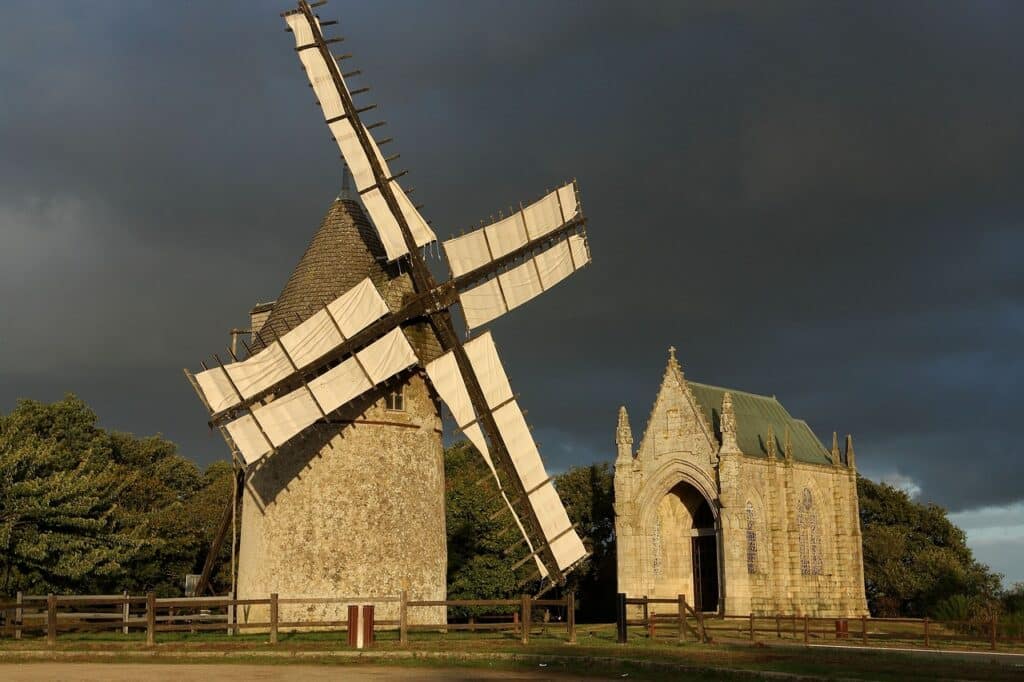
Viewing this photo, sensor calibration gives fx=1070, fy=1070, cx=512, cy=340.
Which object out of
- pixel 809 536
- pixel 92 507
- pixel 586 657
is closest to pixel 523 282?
pixel 586 657

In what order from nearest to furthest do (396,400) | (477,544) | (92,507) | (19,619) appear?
(19,619) < (396,400) < (92,507) < (477,544)

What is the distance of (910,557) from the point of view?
68.9 metres

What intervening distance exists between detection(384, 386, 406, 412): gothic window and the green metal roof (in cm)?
2159

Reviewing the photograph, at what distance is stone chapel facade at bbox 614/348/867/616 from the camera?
47000 millimetres

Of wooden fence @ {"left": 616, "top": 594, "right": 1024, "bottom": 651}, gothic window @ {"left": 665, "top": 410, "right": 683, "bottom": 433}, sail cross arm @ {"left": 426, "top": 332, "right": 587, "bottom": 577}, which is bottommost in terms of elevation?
wooden fence @ {"left": 616, "top": 594, "right": 1024, "bottom": 651}

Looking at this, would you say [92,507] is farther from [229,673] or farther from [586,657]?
[586,657]

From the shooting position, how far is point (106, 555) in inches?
1389

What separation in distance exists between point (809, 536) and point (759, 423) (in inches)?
239

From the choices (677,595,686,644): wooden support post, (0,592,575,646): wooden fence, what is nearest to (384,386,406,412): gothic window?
(0,592,575,646): wooden fence

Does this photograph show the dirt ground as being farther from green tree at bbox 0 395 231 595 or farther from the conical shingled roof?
green tree at bbox 0 395 231 595

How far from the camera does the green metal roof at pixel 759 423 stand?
51094mm

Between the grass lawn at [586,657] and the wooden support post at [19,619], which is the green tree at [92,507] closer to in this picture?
the wooden support post at [19,619]

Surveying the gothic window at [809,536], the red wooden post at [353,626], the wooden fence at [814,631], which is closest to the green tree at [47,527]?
the red wooden post at [353,626]

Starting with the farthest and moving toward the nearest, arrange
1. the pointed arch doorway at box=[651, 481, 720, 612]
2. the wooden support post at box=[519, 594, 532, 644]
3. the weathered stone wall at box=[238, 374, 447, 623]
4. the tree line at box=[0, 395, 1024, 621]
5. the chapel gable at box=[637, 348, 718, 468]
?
the pointed arch doorway at box=[651, 481, 720, 612], the chapel gable at box=[637, 348, 718, 468], the tree line at box=[0, 395, 1024, 621], the weathered stone wall at box=[238, 374, 447, 623], the wooden support post at box=[519, 594, 532, 644]
